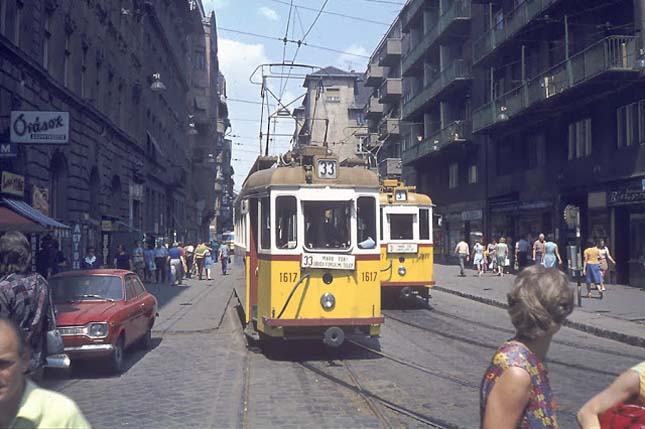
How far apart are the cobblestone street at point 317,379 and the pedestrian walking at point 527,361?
4.24 m

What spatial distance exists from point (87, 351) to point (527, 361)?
25.3 feet

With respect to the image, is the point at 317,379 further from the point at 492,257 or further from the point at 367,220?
the point at 492,257

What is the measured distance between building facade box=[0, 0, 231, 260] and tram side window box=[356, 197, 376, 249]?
9.84 meters

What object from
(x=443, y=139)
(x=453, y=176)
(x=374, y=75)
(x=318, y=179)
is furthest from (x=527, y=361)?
(x=374, y=75)

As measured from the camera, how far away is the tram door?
11.8 meters

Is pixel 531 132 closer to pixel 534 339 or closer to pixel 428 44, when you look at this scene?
pixel 428 44

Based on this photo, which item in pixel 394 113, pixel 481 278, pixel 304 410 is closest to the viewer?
pixel 304 410

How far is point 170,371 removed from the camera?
9953 mm

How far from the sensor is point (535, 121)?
93.5 ft

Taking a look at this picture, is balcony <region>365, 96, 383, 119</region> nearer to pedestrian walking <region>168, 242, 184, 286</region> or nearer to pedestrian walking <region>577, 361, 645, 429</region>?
pedestrian walking <region>168, 242, 184, 286</region>

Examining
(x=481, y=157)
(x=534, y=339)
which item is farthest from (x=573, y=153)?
(x=534, y=339)


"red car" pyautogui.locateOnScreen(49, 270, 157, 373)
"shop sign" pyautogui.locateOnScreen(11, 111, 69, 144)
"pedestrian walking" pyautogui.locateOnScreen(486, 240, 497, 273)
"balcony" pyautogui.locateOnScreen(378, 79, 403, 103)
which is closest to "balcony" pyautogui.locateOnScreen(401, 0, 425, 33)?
"balcony" pyautogui.locateOnScreen(378, 79, 403, 103)

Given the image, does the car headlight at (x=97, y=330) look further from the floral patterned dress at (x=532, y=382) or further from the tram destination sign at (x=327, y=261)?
the floral patterned dress at (x=532, y=382)

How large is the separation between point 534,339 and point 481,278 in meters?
26.4
